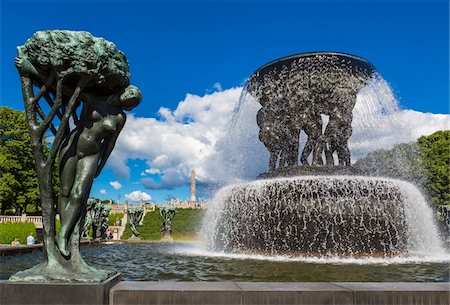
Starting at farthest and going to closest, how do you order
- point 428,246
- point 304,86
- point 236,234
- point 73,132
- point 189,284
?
point 304,86
point 428,246
point 236,234
point 73,132
point 189,284

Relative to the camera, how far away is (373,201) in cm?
1090

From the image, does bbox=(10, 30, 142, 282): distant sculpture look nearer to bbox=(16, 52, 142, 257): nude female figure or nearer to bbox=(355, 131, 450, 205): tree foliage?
bbox=(16, 52, 142, 257): nude female figure

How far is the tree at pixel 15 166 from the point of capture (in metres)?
39.2

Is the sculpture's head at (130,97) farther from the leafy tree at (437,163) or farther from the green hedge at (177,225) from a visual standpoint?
the leafy tree at (437,163)

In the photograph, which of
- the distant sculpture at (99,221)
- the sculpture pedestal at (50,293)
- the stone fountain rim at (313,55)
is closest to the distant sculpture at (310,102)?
the stone fountain rim at (313,55)

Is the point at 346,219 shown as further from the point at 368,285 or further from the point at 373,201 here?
the point at 368,285

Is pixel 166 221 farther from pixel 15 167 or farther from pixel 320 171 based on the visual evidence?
pixel 15 167

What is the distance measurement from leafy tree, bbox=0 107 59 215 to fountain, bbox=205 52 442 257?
31.8 meters

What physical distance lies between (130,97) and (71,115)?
68 cm

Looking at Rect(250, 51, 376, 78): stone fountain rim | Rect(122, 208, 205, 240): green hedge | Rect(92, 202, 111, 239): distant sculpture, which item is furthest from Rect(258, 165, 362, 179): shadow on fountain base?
Rect(122, 208, 205, 240): green hedge

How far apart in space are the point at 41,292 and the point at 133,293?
2.79 feet

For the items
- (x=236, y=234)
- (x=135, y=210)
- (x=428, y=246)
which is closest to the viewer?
(x=236, y=234)

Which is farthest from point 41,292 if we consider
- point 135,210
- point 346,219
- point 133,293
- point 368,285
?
point 135,210

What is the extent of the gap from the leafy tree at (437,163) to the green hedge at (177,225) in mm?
21936
